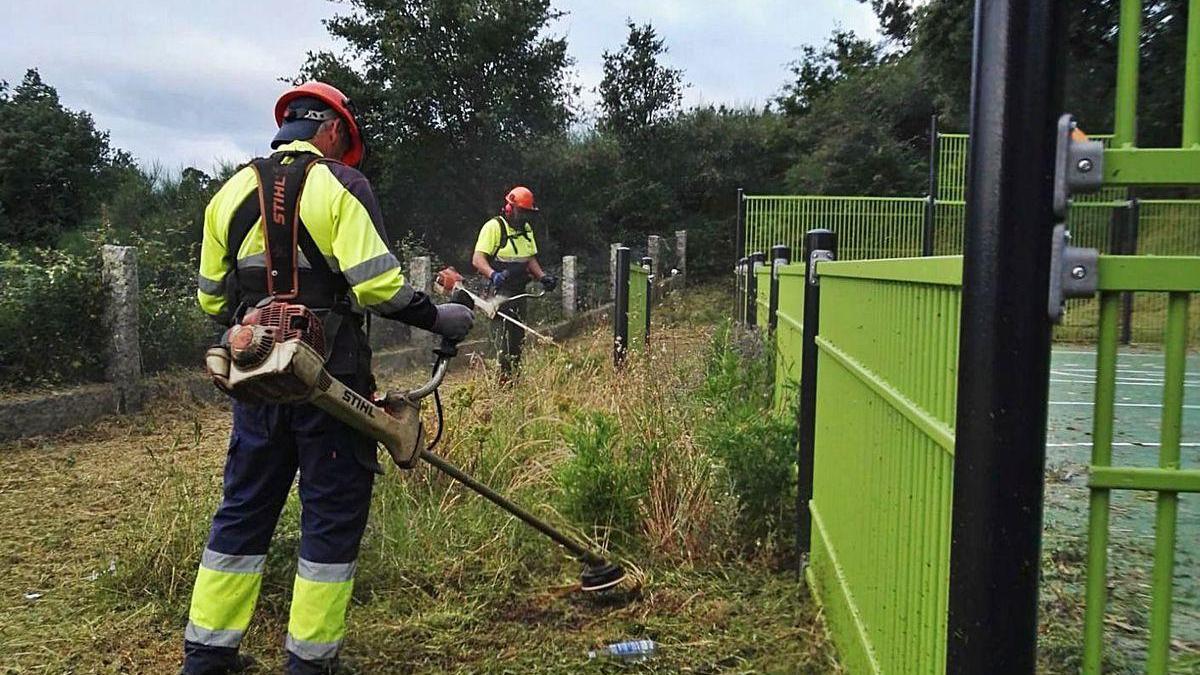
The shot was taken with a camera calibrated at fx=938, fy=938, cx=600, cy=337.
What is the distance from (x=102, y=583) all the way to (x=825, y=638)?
9.41 ft

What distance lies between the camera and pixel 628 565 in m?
4.01

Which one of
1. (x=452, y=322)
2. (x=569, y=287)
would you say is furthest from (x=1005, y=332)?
(x=569, y=287)

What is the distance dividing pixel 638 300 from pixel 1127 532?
530 centimetres

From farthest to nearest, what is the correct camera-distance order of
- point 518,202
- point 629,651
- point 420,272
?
point 420,272 → point 518,202 → point 629,651

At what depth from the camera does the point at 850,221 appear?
1477 centimetres

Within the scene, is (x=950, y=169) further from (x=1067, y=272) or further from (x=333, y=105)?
(x=1067, y=272)

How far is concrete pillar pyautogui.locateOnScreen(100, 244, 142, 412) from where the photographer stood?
7.38 metres

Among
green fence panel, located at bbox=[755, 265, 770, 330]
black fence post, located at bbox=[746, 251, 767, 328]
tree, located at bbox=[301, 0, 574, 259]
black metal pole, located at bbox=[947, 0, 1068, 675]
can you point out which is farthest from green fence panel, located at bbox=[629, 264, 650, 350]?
tree, located at bbox=[301, 0, 574, 259]

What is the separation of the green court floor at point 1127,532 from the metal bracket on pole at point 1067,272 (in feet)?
1.22

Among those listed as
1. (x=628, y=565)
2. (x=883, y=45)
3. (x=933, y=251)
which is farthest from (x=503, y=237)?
(x=883, y=45)

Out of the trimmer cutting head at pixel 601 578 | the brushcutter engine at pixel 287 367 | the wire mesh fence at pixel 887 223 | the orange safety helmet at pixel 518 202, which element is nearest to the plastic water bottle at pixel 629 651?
the trimmer cutting head at pixel 601 578

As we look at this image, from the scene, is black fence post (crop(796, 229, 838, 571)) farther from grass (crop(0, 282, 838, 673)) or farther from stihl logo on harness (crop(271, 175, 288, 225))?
stihl logo on harness (crop(271, 175, 288, 225))

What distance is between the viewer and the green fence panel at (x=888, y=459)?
1.80 m

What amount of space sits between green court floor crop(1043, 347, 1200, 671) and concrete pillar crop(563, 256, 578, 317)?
820 centimetres
